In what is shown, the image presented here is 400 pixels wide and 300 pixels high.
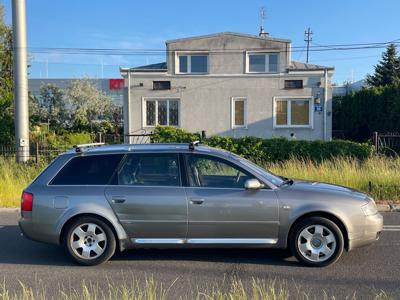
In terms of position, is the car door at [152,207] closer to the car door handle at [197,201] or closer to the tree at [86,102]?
the car door handle at [197,201]

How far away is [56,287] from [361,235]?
3726mm

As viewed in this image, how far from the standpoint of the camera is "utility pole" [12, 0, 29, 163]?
532 inches

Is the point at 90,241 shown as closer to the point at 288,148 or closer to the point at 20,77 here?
the point at 288,148

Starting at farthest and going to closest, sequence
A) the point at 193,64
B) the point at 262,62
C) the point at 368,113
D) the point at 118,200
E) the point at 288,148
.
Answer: the point at 368,113 < the point at 193,64 < the point at 262,62 < the point at 288,148 < the point at 118,200

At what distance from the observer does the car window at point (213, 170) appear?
583cm

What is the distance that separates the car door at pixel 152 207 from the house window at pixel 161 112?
18029 mm

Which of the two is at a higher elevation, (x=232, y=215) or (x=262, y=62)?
(x=262, y=62)

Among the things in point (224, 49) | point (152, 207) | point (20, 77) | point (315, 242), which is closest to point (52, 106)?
point (224, 49)

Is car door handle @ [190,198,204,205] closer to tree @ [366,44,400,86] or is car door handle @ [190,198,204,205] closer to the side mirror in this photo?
the side mirror

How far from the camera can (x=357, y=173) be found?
11523 mm

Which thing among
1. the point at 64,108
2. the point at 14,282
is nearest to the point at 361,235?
the point at 14,282

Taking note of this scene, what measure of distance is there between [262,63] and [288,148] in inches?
434

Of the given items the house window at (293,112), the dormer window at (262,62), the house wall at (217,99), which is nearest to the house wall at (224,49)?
the dormer window at (262,62)

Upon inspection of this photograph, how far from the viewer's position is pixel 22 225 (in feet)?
19.4
